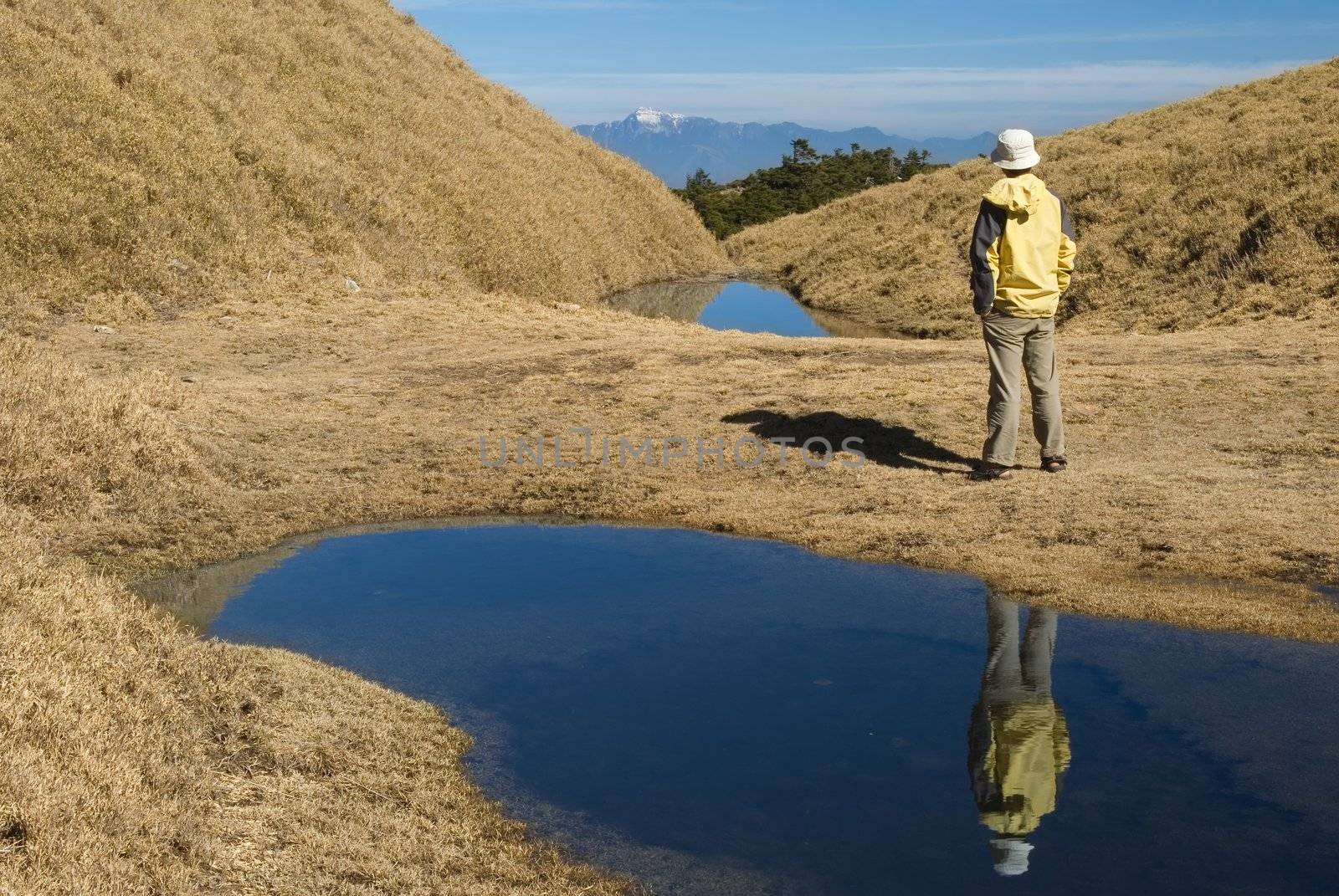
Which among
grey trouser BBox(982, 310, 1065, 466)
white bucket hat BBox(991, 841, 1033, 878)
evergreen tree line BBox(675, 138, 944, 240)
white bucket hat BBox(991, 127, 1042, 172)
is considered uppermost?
evergreen tree line BBox(675, 138, 944, 240)

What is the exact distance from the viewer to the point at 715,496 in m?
11.7

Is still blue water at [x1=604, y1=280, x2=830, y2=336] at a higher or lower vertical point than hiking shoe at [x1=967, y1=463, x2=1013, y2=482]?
higher

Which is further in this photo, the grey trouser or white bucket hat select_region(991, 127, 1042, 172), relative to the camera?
the grey trouser

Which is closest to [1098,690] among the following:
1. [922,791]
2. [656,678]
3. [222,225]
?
[922,791]

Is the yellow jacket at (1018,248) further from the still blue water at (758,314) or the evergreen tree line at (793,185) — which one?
the evergreen tree line at (793,185)

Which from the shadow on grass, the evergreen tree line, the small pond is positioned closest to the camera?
the shadow on grass

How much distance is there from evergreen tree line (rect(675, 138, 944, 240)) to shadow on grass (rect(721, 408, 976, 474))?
42.6 meters

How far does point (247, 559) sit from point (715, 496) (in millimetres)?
4104

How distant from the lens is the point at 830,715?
6895 millimetres

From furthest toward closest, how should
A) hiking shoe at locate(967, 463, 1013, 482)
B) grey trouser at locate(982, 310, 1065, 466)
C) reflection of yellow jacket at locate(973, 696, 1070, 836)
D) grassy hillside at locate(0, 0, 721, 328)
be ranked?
1. grassy hillside at locate(0, 0, 721, 328)
2. hiking shoe at locate(967, 463, 1013, 482)
3. grey trouser at locate(982, 310, 1065, 466)
4. reflection of yellow jacket at locate(973, 696, 1070, 836)

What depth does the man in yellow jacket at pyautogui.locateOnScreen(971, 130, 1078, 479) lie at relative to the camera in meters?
10.8

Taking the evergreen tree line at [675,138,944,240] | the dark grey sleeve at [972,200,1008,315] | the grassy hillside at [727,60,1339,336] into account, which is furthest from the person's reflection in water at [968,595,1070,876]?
the evergreen tree line at [675,138,944,240]

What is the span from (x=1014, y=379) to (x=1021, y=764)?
571 centimetres

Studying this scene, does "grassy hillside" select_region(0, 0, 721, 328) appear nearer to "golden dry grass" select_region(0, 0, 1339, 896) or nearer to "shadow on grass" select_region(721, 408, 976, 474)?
"golden dry grass" select_region(0, 0, 1339, 896)
